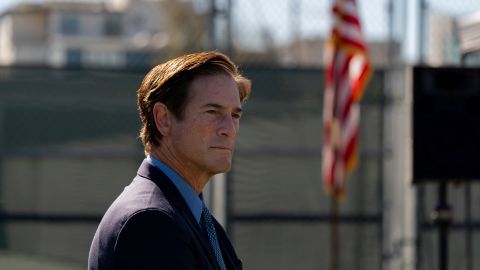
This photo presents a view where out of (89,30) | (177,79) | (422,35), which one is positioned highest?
(89,30)

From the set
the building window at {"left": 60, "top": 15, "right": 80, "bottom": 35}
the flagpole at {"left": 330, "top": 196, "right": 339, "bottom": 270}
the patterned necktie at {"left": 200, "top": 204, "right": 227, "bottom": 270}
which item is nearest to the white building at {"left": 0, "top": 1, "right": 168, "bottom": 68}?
the building window at {"left": 60, "top": 15, "right": 80, "bottom": 35}

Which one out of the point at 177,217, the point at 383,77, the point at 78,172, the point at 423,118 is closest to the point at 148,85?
the point at 177,217

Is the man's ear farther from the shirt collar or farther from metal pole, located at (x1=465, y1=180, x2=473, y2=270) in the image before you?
metal pole, located at (x1=465, y1=180, x2=473, y2=270)

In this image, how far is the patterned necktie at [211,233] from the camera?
8.91 feet

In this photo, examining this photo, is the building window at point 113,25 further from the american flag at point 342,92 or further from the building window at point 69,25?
the american flag at point 342,92

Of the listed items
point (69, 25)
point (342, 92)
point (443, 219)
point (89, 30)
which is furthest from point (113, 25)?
point (443, 219)

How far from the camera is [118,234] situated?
98.4 inches

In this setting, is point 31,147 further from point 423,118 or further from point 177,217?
point 177,217

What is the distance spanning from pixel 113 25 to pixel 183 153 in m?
54.6

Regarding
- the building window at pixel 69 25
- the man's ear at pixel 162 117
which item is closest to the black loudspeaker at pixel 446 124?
the man's ear at pixel 162 117

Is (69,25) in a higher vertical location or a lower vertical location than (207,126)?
higher

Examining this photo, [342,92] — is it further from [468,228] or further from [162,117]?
[162,117]

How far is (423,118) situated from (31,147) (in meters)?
2.51

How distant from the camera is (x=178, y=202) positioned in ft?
8.64
